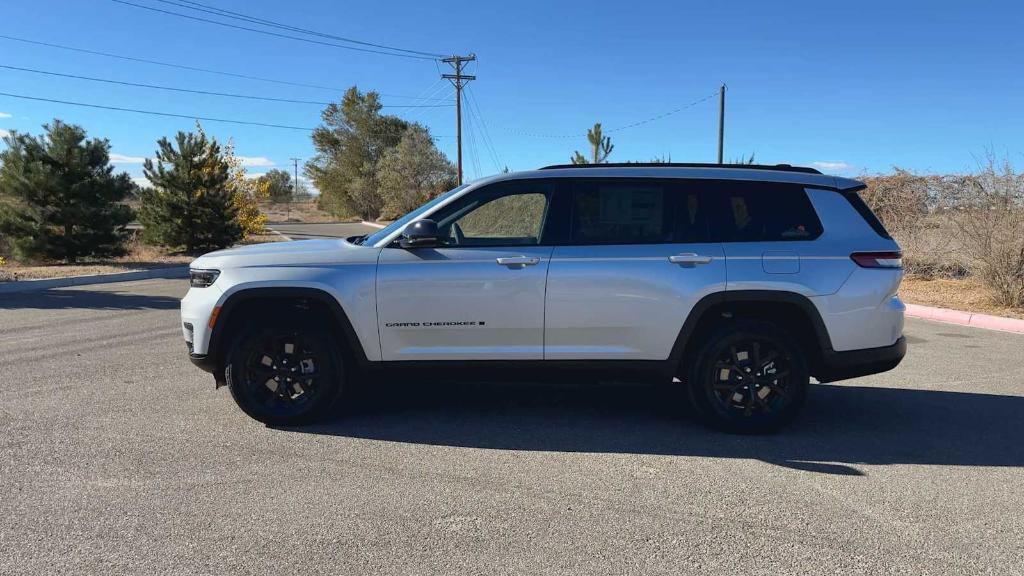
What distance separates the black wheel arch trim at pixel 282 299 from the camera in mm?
4547

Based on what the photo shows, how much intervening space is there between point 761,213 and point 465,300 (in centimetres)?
215

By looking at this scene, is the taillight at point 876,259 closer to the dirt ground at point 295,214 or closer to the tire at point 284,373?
the tire at point 284,373

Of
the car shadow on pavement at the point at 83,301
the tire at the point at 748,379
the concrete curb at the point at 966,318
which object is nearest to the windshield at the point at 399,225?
the tire at the point at 748,379

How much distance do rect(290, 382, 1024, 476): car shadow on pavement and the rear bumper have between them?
457 millimetres

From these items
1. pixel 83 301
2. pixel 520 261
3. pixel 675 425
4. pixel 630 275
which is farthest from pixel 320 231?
pixel 630 275

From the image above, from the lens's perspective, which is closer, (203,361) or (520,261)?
(520,261)

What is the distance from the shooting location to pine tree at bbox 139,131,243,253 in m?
21.3

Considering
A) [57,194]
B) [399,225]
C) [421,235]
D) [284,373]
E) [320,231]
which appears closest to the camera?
[421,235]

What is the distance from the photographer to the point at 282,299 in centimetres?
466

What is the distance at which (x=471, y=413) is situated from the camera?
512 cm

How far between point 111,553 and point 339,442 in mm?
1601

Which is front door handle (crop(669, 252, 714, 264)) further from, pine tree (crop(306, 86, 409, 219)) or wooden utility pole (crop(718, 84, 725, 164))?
pine tree (crop(306, 86, 409, 219))

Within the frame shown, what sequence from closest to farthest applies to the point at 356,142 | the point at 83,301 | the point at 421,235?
1. the point at 421,235
2. the point at 83,301
3. the point at 356,142

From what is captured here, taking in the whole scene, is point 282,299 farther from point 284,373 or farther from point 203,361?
point 203,361
